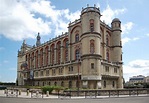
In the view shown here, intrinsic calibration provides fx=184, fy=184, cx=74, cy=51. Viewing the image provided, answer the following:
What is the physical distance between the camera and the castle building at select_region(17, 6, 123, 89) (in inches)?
1761

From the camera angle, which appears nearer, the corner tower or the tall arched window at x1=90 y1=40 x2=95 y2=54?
the corner tower

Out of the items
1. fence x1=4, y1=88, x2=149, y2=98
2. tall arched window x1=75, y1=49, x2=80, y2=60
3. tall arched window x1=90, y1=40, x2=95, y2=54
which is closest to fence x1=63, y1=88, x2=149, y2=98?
fence x1=4, y1=88, x2=149, y2=98

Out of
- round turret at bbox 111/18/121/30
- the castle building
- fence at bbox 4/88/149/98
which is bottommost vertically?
fence at bbox 4/88/149/98

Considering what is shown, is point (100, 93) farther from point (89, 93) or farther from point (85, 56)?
point (85, 56)

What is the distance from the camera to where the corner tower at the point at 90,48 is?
43625mm

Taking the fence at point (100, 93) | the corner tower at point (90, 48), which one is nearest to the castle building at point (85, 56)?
the corner tower at point (90, 48)

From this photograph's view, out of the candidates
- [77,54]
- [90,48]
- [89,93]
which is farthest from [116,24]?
[89,93]

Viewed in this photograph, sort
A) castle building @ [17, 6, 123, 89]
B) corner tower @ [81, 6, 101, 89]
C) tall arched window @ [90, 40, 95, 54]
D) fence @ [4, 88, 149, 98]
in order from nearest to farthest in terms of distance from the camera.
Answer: fence @ [4, 88, 149, 98] < corner tower @ [81, 6, 101, 89] < castle building @ [17, 6, 123, 89] < tall arched window @ [90, 40, 95, 54]

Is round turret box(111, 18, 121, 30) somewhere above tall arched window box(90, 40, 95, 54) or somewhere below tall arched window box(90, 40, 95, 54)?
above

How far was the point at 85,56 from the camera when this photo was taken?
45.2m

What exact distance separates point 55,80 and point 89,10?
23982 mm

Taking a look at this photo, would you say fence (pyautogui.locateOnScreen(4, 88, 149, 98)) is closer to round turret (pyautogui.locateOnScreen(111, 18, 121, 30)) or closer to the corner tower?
the corner tower

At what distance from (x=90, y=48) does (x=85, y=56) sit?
2472 millimetres

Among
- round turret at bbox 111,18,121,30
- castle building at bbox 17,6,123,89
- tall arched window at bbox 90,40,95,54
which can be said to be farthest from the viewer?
round turret at bbox 111,18,121,30
